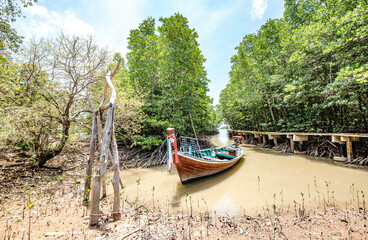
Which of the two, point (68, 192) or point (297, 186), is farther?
point (297, 186)

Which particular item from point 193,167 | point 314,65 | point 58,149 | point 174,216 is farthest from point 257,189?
point 314,65

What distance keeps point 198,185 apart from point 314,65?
37.3 feet

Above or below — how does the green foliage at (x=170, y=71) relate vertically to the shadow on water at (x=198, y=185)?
above

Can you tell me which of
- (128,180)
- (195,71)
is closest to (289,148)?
(195,71)

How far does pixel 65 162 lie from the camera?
292 inches

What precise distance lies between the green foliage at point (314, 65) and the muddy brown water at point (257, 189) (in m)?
4.10

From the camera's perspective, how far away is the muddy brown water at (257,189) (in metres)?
3.99

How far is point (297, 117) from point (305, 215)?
11.3 metres

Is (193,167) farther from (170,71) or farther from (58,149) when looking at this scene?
(170,71)

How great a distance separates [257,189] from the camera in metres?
5.11

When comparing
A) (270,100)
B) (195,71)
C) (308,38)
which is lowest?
(270,100)

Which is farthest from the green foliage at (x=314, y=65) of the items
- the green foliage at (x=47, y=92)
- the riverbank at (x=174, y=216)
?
the green foliage at (x=47, y=92)

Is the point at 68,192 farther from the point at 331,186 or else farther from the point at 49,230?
the point at 331,186

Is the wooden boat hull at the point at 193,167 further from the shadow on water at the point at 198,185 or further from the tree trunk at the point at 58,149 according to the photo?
the tree trunk at the point at 58,149
